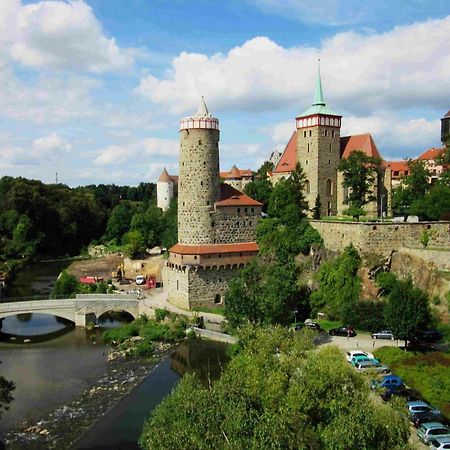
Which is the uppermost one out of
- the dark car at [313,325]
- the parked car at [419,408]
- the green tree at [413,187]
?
the green tree at [413,187]

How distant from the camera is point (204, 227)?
3988 centimetres

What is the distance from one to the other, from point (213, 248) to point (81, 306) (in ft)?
35.2

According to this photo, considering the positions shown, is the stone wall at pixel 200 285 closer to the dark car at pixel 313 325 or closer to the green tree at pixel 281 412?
the dark car at pixel 313 325

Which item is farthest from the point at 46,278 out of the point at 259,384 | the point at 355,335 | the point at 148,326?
the point at 259,384

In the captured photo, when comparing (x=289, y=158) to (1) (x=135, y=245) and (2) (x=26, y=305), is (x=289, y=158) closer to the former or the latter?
(1) (x=135, y=245)

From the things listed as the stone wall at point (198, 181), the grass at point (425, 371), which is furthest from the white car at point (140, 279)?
the grass at point (425, 371)

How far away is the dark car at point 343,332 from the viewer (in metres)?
30.4

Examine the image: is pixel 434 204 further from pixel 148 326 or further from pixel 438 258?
pixel 148 326

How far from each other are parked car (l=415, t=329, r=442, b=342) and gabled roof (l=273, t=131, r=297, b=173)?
23156mm

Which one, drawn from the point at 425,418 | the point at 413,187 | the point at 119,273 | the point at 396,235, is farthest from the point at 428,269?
the point at 119,273

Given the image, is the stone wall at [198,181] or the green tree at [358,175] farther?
the green tree at [358,175]

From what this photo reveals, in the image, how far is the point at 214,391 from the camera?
572 inches

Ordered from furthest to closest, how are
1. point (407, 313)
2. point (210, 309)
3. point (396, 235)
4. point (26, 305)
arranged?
point (210, 309) < point (26, 305) < point (396, 235) < point (407, 313)

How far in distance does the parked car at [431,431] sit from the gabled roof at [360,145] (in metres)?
29.0
